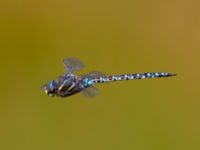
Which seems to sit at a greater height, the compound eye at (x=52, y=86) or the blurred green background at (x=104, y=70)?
the blurred green background at (x=104, y=70)

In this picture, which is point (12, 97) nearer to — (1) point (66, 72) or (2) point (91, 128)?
(2) point (91, 128)

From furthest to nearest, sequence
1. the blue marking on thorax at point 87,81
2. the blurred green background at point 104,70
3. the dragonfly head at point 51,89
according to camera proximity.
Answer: the blurred green background at point 104,70 → the blue marking on thorax at point 87,81 → the dragonfly head at point 51,89

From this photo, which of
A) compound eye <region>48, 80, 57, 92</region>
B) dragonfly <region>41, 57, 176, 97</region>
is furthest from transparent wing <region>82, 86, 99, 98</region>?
compound eye <region>48, 80, 57, 92</region>

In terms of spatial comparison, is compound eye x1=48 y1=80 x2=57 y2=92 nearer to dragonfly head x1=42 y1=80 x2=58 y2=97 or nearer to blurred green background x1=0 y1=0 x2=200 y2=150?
dragonfly head x1=42 y1=80 x2=58 y2=97

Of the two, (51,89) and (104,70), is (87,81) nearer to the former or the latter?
(51,89)

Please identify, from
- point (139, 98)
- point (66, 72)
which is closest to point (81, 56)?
point (139, 98)

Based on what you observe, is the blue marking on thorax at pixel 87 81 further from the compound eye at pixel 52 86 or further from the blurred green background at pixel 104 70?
the blurred green background at pixel 104 70

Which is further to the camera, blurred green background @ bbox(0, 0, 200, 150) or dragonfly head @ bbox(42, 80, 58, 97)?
blurred green background @ bbox(0, 0, 200, 150)

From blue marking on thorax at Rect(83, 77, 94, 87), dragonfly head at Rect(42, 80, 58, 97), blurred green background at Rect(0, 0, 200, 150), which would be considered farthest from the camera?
blurred green background at Rect(0, 0, 200, 150)

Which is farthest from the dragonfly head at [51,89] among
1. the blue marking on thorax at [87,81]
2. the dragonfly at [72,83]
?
the blue marking on thorax at [87,81]
